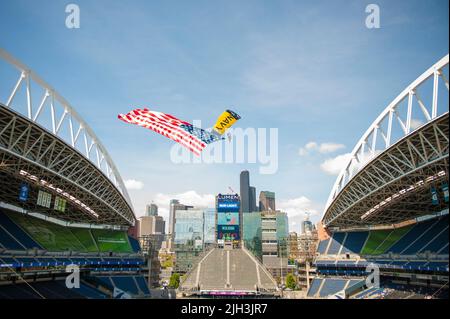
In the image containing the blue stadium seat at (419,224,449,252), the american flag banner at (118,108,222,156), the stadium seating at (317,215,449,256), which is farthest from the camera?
the stadium seating at (317,215,449,256)

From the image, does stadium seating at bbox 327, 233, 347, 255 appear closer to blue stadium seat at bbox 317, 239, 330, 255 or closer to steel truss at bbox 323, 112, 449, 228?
blue stadium seat at bbox 317, 239, 330, 255

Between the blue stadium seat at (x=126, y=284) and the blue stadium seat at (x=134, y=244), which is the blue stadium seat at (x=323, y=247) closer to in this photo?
the blue stadium seat at (x=126, y=284)

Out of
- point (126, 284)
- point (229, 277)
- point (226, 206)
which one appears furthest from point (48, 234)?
point (226, 206)

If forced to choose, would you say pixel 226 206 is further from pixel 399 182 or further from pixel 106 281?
pixel 399 182

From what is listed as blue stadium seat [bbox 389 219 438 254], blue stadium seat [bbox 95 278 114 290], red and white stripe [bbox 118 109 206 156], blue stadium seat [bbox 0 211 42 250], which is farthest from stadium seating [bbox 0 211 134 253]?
blue stadium seat [bbox 389 219 438 254]

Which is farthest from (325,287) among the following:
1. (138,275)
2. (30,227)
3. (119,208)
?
(30,227)

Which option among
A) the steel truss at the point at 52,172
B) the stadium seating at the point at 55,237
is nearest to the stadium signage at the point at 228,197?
the stadium seating at the point at 55,237

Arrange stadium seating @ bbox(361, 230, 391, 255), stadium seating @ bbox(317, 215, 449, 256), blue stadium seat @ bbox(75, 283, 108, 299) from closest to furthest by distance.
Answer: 1. stadium seating @ bbox(317, 215, 449, 256)
2. blue stadium seat @ bbox(75, 283, 108, 299)
3. stadium seating @ bbox(361, 230, 391, 255)

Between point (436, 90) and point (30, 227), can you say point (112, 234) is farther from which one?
point (436, 90)
